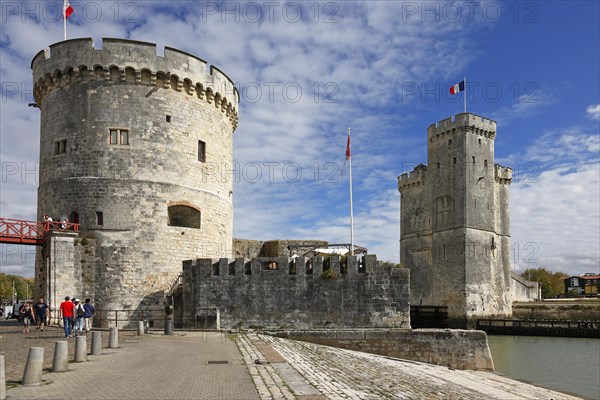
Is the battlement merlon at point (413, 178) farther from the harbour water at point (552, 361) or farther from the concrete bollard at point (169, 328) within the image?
the concrete bollard at point (169, 328)

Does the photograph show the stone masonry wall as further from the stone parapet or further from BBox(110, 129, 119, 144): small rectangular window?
the stone parapet

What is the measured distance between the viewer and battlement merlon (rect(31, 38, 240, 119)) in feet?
68.5

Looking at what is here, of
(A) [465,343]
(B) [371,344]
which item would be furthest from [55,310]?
(A) [465,343]

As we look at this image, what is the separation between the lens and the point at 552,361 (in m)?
26.7

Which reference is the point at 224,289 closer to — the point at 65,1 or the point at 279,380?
the point at 279,380

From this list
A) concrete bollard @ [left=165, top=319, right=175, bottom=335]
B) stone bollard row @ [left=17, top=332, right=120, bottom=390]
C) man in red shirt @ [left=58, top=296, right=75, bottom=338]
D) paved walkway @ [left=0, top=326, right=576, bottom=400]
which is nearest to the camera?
stone bollard row @ [left=17, top=332, right=120, bottom=390]

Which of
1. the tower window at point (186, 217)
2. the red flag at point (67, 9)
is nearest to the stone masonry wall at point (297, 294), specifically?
the tower window at point (186, 217)

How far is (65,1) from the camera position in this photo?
2222 cm

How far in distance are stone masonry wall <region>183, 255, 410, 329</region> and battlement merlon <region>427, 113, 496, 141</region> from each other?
106 ft

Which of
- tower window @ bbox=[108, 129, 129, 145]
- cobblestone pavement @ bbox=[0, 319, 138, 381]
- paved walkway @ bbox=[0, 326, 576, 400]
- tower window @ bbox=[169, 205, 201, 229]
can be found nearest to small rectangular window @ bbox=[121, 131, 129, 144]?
tower window @ bbox=[108, 129, 129, 145]

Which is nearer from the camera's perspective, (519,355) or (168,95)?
(168,95)

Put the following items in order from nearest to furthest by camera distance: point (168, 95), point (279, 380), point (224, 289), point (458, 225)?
point (279, 380)
point (224, 289)
point (168, 95)
point (458, 225)

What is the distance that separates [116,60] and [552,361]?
26194 mm

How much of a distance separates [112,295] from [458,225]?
3528 centimetres
